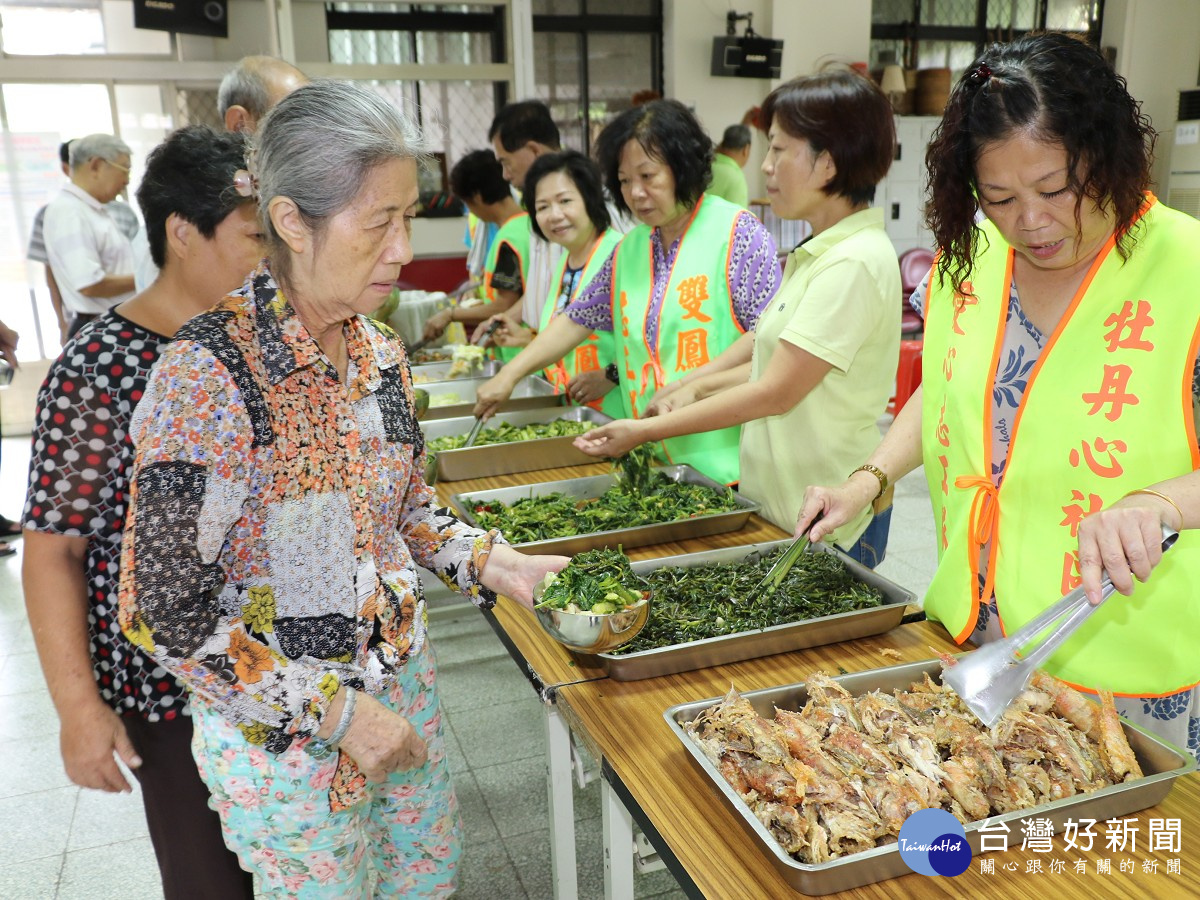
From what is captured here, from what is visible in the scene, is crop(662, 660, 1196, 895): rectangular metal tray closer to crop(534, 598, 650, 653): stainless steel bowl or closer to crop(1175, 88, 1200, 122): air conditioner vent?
crop(534, 598, 650, 653): stainless steel bowl

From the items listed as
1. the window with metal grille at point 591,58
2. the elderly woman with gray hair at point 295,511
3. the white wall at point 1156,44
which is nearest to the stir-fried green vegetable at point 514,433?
the elderly woman with gray hair at point 295,511

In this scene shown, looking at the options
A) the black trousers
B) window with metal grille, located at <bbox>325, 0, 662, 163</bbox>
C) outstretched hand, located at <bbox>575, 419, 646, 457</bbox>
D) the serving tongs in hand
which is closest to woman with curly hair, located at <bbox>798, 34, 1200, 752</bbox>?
the serving tongs in hand

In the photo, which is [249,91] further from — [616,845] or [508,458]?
[616,845]

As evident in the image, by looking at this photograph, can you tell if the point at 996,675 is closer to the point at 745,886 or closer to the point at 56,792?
the point at 745,886

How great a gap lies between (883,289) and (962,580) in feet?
2.50

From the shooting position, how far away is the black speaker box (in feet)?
20.6

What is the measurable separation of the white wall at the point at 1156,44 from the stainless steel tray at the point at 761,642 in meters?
10.2

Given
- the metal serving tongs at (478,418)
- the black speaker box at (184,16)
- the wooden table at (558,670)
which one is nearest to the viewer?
the wooden table at (558,670)

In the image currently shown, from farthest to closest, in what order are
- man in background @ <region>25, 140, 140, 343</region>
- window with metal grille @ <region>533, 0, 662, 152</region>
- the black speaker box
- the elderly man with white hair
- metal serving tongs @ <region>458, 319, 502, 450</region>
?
window with metal grille @ <region>533, 0, 662, 152</region> → the black speaker box → man in background @ <region>25, 140, 140, 343</region> → the elderly man with white hair → metal serving tongs @ <region>458, 319, 502, 450</region>

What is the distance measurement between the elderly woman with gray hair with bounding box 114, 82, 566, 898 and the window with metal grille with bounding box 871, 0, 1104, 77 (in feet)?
30.1

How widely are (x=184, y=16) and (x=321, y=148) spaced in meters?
6.52

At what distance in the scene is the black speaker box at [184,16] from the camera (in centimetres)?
627

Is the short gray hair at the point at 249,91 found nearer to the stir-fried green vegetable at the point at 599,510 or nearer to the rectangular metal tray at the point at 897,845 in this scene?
the stir-fried green vegetable at the point at 599,510

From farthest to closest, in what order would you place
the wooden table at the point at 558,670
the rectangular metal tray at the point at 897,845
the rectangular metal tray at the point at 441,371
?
the rectangular metal tray at the point at 441,371 < the wooden table at the point at 558,670 < the rectangular metal tray at the point at 897,845
